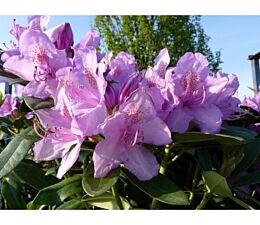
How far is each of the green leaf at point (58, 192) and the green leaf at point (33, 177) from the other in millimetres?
67

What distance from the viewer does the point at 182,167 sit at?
0.83m

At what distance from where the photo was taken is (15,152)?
69 centimetres

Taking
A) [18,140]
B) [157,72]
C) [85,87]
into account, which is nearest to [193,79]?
Result: [157,72]

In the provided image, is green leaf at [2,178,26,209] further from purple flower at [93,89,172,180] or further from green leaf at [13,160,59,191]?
purple flower at [93,89,172,180]

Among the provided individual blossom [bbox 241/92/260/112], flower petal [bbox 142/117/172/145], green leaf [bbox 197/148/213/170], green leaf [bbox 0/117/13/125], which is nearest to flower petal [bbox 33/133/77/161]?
flower petal [bbox 142/117/172/145]

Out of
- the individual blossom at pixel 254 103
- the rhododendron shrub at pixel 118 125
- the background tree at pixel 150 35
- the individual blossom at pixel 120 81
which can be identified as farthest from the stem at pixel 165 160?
the background tree at pixel 150 35

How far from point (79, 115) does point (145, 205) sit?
9.1 inches

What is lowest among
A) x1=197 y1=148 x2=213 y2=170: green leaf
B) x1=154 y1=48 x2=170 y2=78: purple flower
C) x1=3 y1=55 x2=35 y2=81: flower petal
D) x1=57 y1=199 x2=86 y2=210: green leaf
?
x1=57 y1=199 x2=86 y2=210: green leaf

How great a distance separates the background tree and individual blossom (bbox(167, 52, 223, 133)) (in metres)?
6.33

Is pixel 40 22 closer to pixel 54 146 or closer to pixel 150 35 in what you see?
pixel 54 146

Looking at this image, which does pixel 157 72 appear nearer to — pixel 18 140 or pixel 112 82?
pixel 112 82

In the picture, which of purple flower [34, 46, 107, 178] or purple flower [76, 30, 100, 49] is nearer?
purple flower [34, 46, 107, 178]

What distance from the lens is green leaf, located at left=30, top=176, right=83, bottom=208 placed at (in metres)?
0.63

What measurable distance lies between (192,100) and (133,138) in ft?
0.39
